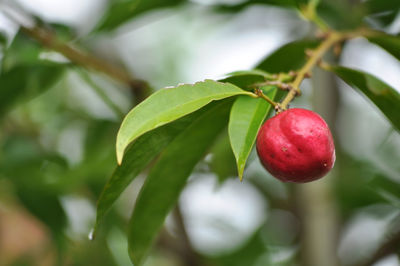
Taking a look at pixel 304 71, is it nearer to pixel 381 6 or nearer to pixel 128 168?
pixel 128 168

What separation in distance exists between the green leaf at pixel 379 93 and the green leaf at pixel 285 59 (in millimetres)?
231

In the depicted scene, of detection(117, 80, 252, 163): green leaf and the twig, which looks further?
the twig

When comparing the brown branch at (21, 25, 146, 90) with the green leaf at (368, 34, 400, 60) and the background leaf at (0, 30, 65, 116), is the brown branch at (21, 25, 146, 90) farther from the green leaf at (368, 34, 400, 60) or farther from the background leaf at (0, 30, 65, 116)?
the green leaf at (368, 34, 400, 60)

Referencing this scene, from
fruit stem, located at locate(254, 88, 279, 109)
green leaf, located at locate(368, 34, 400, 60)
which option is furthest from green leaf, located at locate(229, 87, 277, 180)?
green leaf, located at locate(368, 34, 400, 60)

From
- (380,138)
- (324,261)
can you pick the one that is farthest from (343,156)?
(324,261)

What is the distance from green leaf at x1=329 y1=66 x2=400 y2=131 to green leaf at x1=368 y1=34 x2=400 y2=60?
0.27 ft

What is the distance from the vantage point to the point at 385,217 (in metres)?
1.50

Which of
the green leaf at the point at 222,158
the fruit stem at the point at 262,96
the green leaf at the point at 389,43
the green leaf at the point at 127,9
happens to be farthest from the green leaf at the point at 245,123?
the green leaf at the point at 127,9

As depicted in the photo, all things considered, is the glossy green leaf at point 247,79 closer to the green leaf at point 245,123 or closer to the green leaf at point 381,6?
the green leaf at point 245,123

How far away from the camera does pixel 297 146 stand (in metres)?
0.59

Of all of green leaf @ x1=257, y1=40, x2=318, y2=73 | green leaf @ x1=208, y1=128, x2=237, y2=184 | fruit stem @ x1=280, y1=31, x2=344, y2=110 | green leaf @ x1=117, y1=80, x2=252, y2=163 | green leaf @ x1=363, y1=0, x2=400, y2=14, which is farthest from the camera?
green leaf @ x1=363, y1=0, x2=400, y2=14

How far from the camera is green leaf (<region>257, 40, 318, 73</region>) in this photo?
0.95m

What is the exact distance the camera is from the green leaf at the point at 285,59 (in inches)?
37.3

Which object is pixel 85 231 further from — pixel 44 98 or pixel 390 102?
pixel 390 102
